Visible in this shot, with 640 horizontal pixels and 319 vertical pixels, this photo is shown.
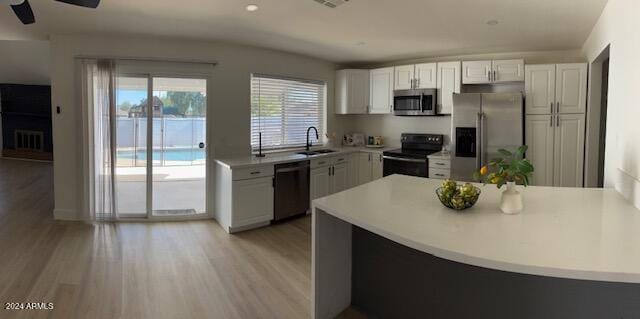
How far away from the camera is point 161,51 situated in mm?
4383

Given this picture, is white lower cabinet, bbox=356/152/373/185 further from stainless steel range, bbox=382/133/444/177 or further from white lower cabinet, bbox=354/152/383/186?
stainless steel range, bbox=382/133/444/177

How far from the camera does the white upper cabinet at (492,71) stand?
4594mm

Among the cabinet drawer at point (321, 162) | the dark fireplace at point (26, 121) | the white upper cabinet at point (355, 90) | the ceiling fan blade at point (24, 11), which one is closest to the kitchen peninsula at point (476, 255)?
the ceiling fan blade at point (24, 11)

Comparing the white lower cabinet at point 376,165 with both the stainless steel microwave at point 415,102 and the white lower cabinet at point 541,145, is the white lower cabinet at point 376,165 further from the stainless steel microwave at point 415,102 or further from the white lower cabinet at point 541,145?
the white lower cabinet at point 541,145

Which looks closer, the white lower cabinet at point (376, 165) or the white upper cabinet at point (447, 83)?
the white upper cabinet at point (447, 83)

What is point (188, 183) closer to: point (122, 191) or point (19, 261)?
point (122, 191)

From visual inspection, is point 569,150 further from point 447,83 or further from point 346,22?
point 346,22

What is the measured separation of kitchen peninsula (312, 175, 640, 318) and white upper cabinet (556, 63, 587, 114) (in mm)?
2233

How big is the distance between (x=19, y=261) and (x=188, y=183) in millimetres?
1859

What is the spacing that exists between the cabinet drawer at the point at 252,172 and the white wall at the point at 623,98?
3280 mm

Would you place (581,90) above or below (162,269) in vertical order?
above

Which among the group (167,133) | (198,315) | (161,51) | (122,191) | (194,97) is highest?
(161,51)

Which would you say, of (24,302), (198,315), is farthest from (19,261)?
(198,315)

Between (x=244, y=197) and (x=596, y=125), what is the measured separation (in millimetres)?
4061
